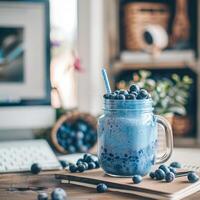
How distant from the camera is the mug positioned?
0.95m

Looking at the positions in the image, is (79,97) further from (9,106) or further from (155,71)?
(155,71)

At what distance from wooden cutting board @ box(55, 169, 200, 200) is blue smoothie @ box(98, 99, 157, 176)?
0.02 m

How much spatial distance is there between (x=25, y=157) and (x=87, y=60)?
0.51 m

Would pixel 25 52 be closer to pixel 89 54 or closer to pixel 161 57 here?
pixel 89 54

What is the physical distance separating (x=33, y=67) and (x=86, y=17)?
27cm

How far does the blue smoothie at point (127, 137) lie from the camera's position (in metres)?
0.95

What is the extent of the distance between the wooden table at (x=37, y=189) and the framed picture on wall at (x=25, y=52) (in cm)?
35

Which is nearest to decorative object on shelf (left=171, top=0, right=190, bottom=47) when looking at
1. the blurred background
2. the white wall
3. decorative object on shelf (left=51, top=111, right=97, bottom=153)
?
the blurred background

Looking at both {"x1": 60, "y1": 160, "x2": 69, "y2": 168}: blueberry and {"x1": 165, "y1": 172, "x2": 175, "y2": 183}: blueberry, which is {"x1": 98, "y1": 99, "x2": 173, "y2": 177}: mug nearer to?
{"x1": 165, "y1": 172, "x2": 175, "y2": 183}: blueberry

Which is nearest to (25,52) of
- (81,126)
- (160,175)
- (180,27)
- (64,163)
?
(81,126)

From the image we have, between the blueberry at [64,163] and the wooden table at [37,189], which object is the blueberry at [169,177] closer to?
the wooden table at [37,189]

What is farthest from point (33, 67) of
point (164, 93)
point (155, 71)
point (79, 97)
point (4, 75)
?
point (155, 71)

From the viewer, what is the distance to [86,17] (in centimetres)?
155

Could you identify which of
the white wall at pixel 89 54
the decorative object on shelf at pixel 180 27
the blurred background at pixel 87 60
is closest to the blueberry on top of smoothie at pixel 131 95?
the blurred background at pixel 87 60
